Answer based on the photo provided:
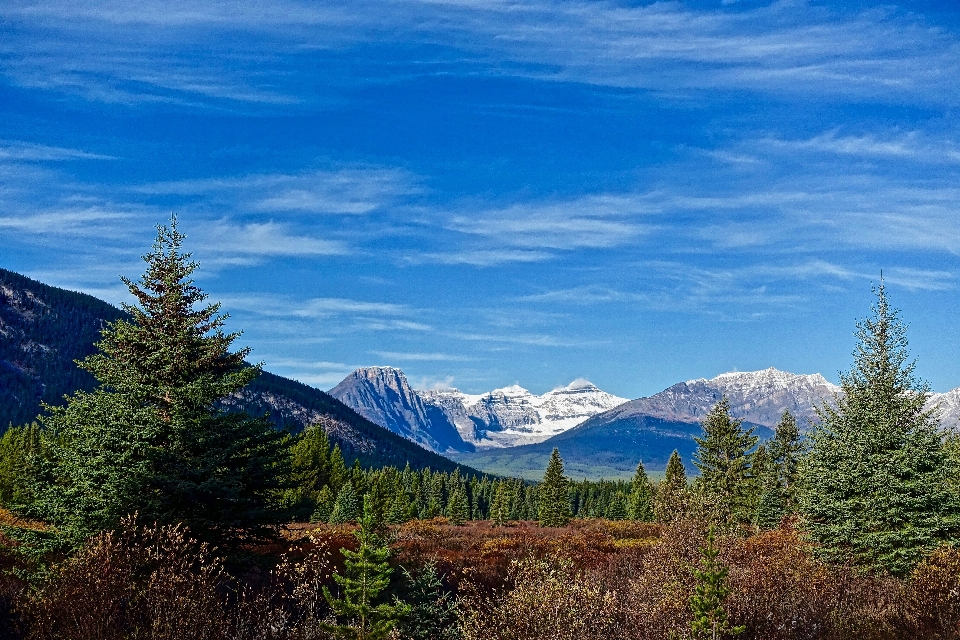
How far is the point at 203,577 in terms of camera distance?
412 inches

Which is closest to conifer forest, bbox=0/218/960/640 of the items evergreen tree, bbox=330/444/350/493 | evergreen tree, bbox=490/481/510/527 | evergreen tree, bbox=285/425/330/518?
evergreen tree, bbox=285/425/330/518

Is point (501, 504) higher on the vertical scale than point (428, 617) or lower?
lower

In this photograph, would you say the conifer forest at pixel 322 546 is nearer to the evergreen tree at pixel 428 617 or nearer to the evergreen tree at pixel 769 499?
the evergreen tree at pixel 428 617

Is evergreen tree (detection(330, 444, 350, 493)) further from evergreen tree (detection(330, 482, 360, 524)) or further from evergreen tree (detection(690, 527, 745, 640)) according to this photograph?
evergreen tree (detection(690, 527, 745, 640))

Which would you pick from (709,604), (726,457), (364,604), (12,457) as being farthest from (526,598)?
(12,457)

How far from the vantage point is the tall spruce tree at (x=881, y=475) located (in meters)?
22.5

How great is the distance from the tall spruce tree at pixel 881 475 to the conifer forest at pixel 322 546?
0.20 ft

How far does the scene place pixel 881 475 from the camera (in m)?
22.9

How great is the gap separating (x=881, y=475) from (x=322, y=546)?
17.7m

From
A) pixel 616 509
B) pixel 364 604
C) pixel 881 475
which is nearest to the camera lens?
pixel 364 604

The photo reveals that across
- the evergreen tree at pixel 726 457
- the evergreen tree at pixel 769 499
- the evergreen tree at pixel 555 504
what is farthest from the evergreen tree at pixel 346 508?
the evergreen tree at pixel 769 499

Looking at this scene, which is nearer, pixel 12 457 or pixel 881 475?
pixel 881 475

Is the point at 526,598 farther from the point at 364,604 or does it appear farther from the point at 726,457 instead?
the point at 726,457

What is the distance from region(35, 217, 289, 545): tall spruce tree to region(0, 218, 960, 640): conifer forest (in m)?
0.05
